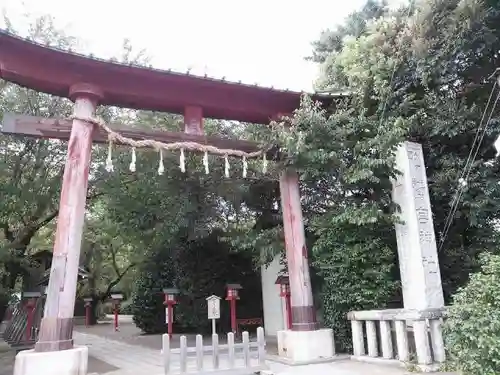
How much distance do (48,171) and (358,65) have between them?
949 centimetres

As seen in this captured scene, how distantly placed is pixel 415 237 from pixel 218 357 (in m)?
3.93

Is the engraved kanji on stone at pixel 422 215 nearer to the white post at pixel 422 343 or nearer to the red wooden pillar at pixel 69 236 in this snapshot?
the white post at pixel 422 343

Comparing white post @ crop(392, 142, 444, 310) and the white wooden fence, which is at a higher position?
white post @ crop(392, 142, 444, 310)

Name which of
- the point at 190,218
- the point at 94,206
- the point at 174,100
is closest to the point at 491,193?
the point at 174,100

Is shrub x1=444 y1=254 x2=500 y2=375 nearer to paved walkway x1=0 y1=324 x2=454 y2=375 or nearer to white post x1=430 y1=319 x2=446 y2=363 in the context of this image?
white post x1=430 y1=319 x2=446 y2=363

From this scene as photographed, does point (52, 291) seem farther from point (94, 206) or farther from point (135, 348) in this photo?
point (94, 206)

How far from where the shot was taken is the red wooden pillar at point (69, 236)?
6.34 m

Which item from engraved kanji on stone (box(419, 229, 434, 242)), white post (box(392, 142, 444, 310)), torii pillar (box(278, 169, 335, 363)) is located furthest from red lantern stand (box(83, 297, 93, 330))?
engraved kanji on stone (box(419, 229, 434, 242))

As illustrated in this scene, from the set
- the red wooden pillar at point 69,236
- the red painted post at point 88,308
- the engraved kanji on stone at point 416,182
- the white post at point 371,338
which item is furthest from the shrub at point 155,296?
the engraved kanji on stone at point 416,182

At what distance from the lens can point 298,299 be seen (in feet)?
27.1

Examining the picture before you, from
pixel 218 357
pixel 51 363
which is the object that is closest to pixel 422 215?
pixel 218 357

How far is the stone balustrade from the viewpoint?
6637 mm

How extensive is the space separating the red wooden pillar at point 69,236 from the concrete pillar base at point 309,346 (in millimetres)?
3931

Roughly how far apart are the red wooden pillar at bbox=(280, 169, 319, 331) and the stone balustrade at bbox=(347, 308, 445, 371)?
85 cm
